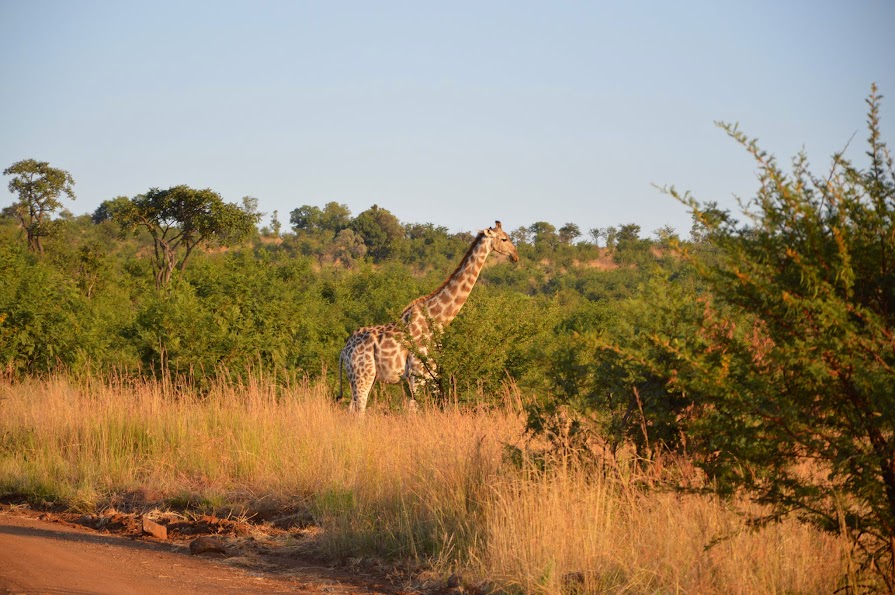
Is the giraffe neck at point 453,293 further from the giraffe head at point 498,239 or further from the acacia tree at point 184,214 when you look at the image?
the acacia tree at point 184,214

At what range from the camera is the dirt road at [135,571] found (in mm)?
5398

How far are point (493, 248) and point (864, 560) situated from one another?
9.22m

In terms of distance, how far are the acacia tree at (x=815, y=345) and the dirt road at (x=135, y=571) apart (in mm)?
2415

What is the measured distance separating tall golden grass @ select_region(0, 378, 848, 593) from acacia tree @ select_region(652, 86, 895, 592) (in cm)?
48

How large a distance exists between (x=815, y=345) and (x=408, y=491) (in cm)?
332

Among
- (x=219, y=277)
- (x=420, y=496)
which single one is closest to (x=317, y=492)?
(x=420, y=496)

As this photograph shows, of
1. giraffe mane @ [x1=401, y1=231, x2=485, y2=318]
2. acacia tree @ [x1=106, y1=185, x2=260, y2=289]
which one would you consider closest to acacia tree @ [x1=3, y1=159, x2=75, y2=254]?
acacia tree @ [x1=106, y1=185, x2=260, y2=289]

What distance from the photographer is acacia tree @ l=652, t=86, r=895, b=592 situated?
4.23 m

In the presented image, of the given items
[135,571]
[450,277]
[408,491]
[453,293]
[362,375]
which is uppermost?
[450,277]

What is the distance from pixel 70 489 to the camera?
324 inches

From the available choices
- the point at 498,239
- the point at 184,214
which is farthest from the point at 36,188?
the point at 498,239

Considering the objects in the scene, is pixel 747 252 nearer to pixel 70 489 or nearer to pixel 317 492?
pixel 317 492

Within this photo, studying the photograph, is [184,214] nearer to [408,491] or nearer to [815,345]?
[408,491]

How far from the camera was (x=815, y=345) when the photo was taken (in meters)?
4.27
